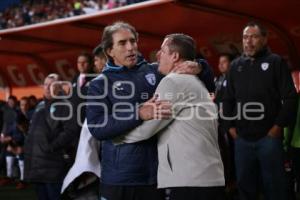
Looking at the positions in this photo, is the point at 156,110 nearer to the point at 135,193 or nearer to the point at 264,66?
the point at 135,193

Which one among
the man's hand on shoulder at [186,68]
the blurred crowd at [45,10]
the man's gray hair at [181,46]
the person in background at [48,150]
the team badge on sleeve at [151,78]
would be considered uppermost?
the blurred crowd at [45,10]

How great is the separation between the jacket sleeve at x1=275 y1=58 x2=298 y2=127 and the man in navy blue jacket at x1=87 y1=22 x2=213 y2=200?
1825mm

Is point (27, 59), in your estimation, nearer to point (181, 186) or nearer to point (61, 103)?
point (61, 103)

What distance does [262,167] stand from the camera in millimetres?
4742

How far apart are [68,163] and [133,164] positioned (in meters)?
2.14

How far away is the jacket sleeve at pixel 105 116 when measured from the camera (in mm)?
2844

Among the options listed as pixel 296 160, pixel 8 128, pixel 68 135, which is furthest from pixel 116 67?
pixel 8 128

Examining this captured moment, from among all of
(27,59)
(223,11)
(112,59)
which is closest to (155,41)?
(223,11)

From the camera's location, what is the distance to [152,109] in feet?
9.07

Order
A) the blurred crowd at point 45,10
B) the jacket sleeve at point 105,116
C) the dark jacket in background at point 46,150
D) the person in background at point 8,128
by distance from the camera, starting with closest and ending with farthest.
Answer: the jacket sleeve at point 105,116
the dark jacket in background at point 46,150
the person in background at point 8,128
the blurred crowd at point 45,10

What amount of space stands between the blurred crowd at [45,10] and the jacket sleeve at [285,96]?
34.6 feet

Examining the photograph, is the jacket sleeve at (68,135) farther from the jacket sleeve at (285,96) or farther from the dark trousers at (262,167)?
the jacket sleeve at (285,96)

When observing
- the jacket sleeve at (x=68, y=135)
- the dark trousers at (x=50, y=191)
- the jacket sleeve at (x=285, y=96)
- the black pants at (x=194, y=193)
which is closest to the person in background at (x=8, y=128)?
the dark trousers at (x=50, y=191)

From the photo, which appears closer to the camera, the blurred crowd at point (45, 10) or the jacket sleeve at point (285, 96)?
the jacket sleeve at point (285, 96)
